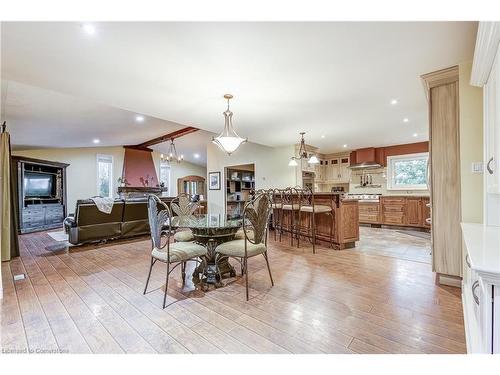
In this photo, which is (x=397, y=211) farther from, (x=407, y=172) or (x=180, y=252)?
(x=180, y=252)

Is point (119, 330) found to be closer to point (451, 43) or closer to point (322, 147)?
point (451, 43)

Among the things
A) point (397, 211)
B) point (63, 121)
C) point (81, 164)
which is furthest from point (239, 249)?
point (81, 164)

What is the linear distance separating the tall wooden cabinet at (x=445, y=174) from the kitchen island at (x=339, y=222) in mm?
1584

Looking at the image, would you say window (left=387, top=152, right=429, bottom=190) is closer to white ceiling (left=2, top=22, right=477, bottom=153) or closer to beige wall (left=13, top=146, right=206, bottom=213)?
white ceiling (left=2, top=22, right=477, bottom=153)

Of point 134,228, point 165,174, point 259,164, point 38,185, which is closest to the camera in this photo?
point 134,228

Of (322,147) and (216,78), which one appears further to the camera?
(322,147)

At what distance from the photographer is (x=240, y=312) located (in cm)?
202

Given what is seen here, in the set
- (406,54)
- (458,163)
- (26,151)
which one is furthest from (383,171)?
(26,151)

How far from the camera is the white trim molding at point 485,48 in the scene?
1354 millimetres

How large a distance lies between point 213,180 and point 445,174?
6563 mm

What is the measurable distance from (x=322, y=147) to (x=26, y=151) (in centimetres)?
869
